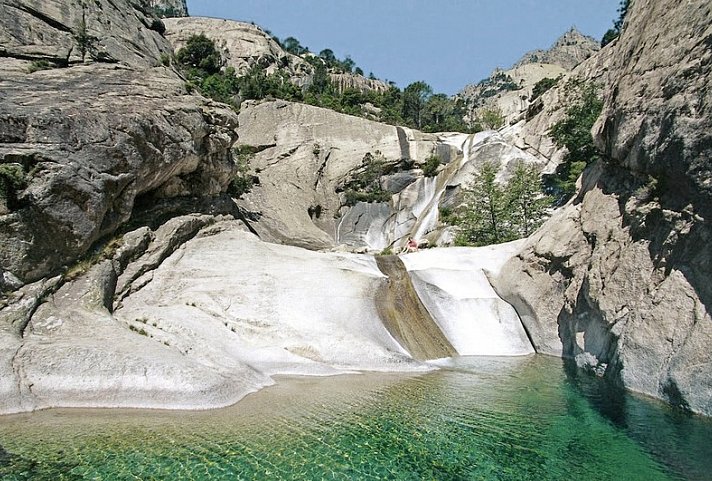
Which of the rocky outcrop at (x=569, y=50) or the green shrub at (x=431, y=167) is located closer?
the green shrub at (x=431, y=167)

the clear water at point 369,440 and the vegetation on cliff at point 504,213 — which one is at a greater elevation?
the vegetation on cliff at point 504,213

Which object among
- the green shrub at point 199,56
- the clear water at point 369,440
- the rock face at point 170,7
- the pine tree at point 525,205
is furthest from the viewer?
the rock face at point 170,7

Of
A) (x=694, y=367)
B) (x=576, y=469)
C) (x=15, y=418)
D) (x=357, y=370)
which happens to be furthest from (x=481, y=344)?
(x=15, y=418)

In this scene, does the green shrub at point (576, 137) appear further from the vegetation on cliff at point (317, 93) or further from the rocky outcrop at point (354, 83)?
the rocky outcrop at point (354, 83)

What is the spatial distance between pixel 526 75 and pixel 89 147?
168769mm

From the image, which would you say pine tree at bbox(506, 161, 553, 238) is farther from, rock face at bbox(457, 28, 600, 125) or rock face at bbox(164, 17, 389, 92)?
rock face at bbox(457, 28, 600, 125)

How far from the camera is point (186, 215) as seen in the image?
69.2ft

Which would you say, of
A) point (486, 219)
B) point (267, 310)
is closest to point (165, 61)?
point (486, 219)

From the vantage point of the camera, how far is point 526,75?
16175 cm

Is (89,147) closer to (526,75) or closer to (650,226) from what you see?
(650,226)

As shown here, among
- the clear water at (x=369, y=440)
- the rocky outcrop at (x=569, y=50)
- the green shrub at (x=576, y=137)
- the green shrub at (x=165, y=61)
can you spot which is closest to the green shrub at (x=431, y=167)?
the green shrub at (x=576, y=137)

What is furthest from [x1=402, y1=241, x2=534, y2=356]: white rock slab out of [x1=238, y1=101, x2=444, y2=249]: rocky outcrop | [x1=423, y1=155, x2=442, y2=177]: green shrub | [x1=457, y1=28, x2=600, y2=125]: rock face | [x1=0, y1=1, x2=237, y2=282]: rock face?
[x1=457, y1=28, x2=600, y2=125]: rock face

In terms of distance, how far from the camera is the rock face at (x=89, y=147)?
1344cm

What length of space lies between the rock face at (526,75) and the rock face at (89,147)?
345 ft
